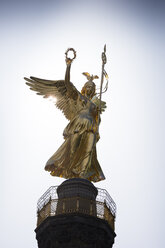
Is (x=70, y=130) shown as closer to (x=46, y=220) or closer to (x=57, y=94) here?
(x=57, y=94)

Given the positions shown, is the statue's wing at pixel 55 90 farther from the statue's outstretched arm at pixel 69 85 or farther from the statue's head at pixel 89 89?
the statue's head at pixel 89 89

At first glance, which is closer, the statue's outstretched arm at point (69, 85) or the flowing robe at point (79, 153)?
the flowing robe at point (79, 153)

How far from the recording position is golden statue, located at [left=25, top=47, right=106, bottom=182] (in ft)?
89.8

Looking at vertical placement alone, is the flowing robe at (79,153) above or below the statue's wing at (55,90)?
below

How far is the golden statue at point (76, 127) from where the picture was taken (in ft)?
89.8

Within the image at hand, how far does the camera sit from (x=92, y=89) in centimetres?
3039

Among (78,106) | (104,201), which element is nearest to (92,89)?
(78,106)

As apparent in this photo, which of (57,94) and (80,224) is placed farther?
(57,94)

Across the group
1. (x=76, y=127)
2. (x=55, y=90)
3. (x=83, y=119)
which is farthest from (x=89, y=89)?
(x=76, y=127)

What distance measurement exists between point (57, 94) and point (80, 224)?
28.7ft

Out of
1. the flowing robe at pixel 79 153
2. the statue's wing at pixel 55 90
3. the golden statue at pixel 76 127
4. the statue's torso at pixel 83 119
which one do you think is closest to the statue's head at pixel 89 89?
the golden statue at pixel 76 127

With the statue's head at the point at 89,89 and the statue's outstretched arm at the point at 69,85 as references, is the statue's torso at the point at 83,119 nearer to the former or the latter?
the statue's outstretched arm at the point at 69,85

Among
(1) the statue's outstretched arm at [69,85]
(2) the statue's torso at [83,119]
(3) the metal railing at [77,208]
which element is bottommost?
(3) the metal railing at [77,208]

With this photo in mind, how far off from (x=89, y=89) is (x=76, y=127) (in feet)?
9.44
